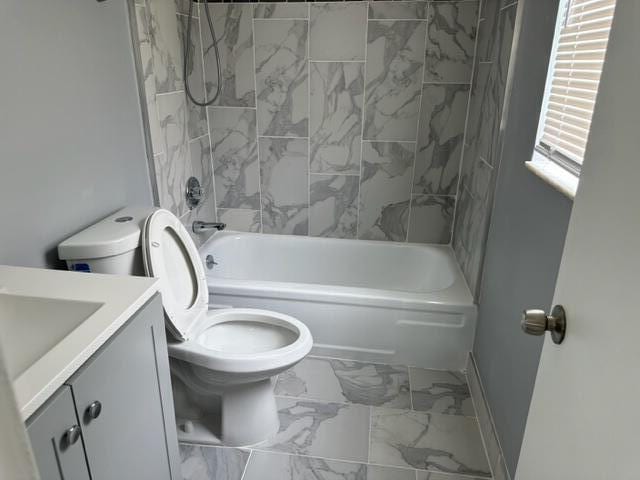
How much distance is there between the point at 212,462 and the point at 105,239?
0.94m

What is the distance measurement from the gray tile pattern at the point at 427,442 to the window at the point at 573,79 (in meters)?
1.15

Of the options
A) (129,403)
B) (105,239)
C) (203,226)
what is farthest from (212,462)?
(203,226)

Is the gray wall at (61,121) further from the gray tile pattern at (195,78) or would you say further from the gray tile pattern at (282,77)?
the gray tile pattern at (282,77)

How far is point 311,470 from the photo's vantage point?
69.1 inches

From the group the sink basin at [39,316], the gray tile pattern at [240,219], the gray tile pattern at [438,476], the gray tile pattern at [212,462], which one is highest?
the sink basin at [39,316]

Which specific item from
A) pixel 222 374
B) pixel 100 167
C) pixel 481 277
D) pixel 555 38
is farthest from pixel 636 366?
pixel 100 167

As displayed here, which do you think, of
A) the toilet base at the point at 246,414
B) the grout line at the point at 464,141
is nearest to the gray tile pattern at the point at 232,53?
the grout line at the point at 464,141

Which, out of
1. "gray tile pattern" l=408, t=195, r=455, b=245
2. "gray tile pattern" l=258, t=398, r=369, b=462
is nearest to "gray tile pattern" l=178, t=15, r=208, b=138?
"gray tile pattern" l=408, t=195, r=455, b=245

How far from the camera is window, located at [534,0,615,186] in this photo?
119 centimetres

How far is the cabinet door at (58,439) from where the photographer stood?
2.71 ft

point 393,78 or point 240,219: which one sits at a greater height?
point 393,78

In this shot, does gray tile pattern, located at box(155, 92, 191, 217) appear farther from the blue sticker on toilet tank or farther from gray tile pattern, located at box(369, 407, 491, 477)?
gray tile pattern, located at box(369, 407, 491, 477)

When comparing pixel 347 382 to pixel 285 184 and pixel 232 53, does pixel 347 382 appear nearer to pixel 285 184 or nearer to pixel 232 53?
pixel 285 184

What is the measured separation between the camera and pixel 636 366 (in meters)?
0.59
